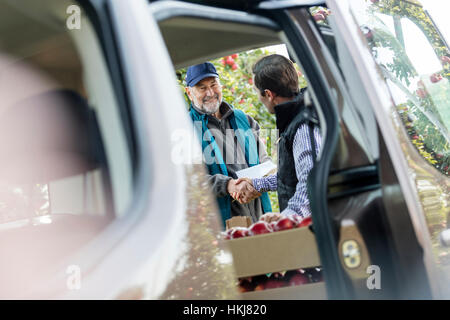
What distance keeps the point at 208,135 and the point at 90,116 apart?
2012mm

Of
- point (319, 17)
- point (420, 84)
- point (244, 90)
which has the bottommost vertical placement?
point (420, 84)

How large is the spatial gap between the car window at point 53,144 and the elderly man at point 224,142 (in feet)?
4.75

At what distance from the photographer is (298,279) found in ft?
6.40

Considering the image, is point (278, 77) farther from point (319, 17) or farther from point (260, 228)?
point (260, 228)

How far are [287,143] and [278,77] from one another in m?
0.47

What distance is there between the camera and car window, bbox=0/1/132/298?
3.99ft

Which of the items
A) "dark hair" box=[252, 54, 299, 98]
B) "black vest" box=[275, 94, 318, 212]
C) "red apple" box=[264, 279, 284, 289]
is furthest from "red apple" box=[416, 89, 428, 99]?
"red apple" box=[264, 279, 284, 289]

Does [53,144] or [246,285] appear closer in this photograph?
[53,144]

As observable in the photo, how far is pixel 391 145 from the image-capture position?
1.83 metres
